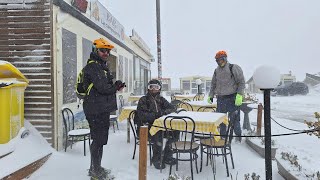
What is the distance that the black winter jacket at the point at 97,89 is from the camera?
3.74m

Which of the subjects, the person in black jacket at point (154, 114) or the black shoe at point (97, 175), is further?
the person in black jacket at point (154, 114)

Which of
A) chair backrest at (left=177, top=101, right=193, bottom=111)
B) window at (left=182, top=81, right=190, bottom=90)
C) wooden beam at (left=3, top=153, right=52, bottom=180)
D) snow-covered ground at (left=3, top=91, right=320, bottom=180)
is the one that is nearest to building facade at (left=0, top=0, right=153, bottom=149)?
snow-covered ground at (left=3, top=91, right=320, bottom=180)

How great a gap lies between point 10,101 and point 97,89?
1.48m

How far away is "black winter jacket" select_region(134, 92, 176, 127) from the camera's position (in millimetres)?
4543

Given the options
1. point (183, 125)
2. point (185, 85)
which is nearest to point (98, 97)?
point (183, 125)

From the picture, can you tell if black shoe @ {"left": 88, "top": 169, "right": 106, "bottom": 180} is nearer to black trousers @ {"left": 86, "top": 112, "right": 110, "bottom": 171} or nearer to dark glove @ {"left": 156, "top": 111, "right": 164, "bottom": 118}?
black trousers @ {"left": 86, "top": 112, "right": 110, "bottom": 171}

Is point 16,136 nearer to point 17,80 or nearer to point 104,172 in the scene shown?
point 17,80

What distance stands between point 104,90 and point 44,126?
2.00 meters

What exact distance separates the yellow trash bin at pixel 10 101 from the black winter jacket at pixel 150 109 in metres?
1.86

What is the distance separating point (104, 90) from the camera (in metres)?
3.74

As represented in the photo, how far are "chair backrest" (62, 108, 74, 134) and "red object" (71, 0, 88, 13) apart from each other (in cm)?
217

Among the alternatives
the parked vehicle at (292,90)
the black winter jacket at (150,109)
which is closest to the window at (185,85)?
the parked vehicle at (292,90)

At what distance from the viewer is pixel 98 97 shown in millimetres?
3822

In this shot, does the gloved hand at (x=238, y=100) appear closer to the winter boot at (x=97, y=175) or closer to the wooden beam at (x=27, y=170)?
the winter boot at (x=97, y=175)
